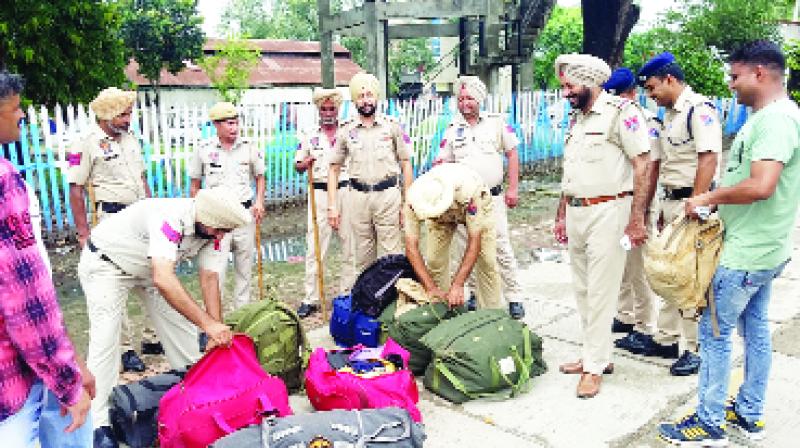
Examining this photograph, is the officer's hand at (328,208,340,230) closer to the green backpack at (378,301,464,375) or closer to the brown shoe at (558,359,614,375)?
the green backpack at (378,301,464,375)

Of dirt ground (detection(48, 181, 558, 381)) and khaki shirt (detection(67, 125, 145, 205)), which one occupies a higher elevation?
khaki shirt (detection(67, 125, 145, 205))

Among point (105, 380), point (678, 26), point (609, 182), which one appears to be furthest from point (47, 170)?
point (678, 26)

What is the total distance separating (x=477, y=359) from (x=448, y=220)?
1.09 metres

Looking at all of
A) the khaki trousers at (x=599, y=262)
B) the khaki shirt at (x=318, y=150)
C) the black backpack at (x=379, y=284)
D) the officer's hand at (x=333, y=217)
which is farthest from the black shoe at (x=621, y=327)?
the khaki shirt at (x=318, y=150)

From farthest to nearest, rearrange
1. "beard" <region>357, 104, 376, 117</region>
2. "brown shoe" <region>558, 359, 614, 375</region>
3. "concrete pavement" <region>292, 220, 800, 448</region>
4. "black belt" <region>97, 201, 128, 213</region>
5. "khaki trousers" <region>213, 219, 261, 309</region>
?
"beard" <region>357, 104, 376, 117</region> → "khaki trousers" <region>213, 219, 261, 309</region> → "black belt" <region>97, 201, 128, 213</region> → "brown shoe" <region>558, 359, 614, 375</region> → "concrete pavement" <region>292, 220, 800, 448</region>

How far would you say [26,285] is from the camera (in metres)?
1.73

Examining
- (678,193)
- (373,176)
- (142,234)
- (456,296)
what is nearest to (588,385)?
(456,296)

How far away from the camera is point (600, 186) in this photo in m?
3.77

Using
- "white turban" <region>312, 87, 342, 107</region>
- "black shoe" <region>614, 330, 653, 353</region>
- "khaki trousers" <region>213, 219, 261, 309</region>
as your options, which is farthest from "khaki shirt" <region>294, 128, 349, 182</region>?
"black shoe" <region>614, 330, 653, 353</region>

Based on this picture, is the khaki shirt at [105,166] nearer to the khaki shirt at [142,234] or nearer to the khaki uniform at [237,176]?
the khaki uniform at [237,176]

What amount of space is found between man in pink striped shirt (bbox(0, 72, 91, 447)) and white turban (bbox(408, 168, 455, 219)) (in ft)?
8.24

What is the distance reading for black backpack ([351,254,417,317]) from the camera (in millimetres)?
4504

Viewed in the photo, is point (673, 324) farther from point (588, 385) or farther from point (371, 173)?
point (371, 173)

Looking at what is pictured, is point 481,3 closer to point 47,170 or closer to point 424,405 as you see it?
point 47,170
